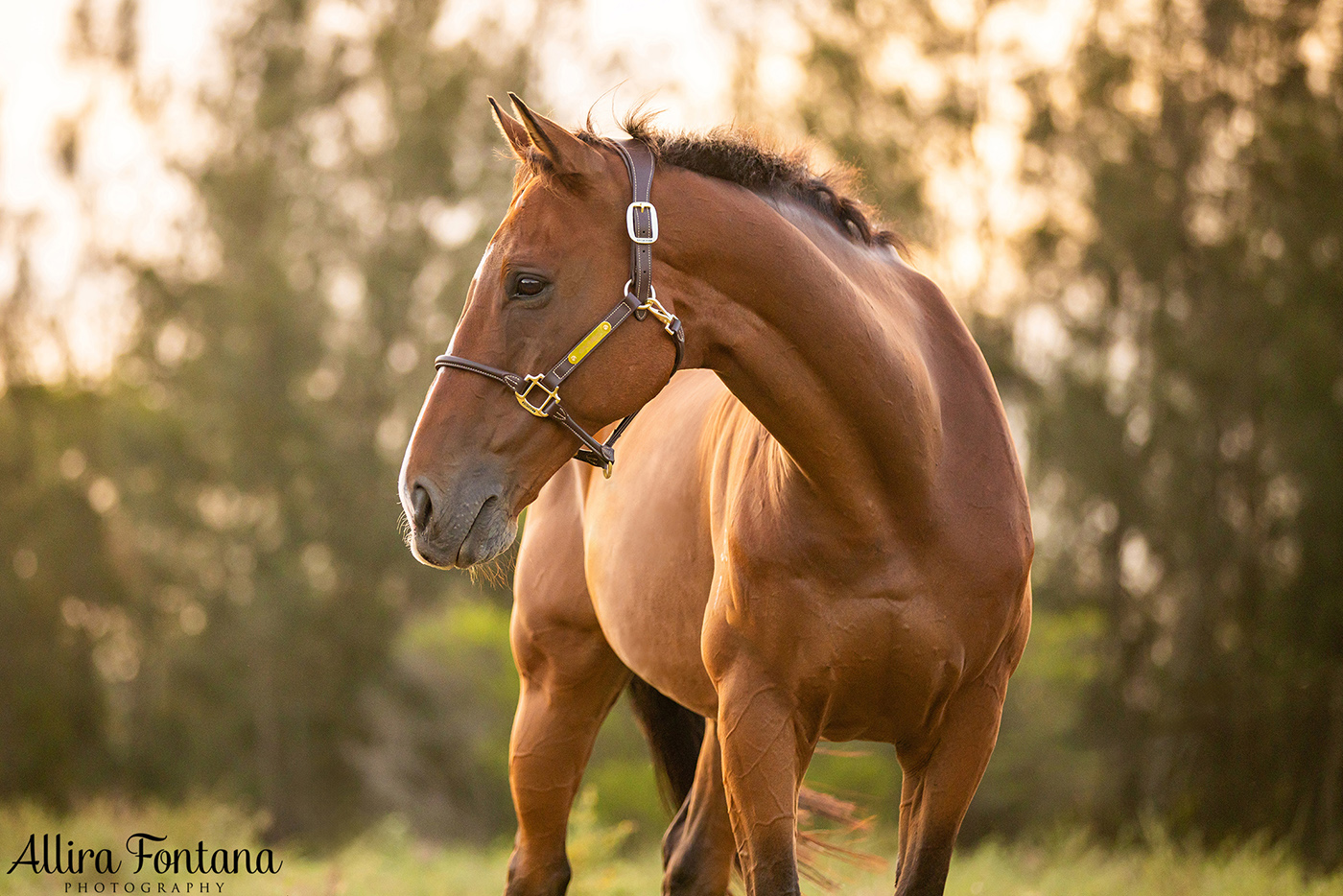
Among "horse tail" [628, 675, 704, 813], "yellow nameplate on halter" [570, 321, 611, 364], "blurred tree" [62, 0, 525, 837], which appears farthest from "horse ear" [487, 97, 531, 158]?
"blurred tree" [62, 0, 525, 837]

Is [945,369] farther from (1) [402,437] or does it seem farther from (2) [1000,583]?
(1) [402,437]

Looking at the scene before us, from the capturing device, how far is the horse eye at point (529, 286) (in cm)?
269

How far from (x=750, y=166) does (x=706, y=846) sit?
246 cm

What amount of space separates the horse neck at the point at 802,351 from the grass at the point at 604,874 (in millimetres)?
2546

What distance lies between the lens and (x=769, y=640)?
2902mm

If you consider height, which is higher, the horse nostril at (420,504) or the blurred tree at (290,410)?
the blurred tree at (290,410)

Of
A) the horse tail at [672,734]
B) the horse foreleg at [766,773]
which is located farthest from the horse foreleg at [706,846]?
the horse foreleg at [766,773]

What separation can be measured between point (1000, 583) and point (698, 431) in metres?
1.22

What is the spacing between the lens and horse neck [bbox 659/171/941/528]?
282 cm

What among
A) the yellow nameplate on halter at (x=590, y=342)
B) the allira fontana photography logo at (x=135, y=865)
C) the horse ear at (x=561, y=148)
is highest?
the horse ear at (x=561, y=148)

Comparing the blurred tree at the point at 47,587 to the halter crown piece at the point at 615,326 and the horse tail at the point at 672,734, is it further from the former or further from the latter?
the halter crown piece at the point at 615,326

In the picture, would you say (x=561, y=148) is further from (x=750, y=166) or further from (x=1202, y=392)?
(x=1202, y=392)

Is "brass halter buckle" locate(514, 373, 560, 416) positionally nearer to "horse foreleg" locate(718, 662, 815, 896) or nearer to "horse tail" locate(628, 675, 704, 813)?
"horse foreleg" locate(718, 662, 815, 896)

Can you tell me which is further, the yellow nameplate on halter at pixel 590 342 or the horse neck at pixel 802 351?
the horse neck at pixel 802 351
